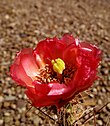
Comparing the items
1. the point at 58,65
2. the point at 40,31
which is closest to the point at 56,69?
the point at 58,65

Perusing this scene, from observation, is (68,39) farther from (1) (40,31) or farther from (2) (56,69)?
(1) (40,31)

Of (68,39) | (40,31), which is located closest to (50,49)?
(68,39)

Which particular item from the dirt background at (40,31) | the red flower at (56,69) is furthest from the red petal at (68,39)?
the dirt background at (40,31)

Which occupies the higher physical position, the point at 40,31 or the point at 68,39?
the point at 68,39

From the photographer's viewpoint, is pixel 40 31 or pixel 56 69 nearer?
pixel 56 69

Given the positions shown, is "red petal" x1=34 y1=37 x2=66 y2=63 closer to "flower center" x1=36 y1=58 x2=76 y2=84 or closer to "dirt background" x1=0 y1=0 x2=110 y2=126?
"flower center" x1=36 y1=58 x2=76 y2=84

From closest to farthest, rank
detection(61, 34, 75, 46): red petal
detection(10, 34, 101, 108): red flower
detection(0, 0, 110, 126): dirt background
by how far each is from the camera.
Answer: detection(10, 34, 101, 108): red flower < detection(61, 34, 75, 46): red petal < detection(0, 0, 110, 126): dirt background

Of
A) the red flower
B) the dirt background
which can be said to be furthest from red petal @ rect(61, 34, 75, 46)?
the dirt background
